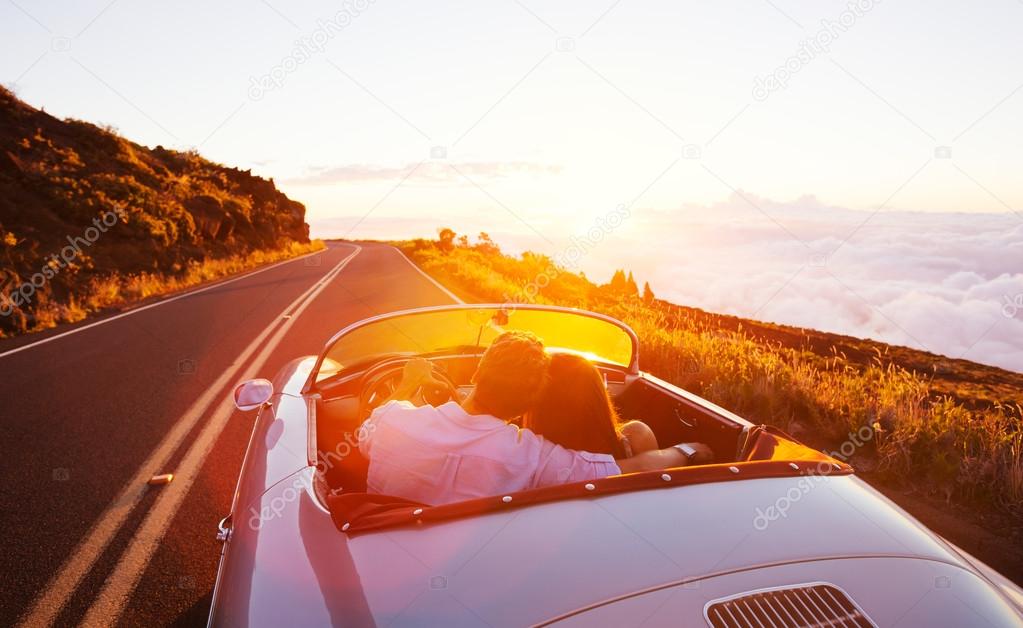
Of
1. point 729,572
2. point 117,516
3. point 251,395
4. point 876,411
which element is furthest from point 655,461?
point 876,411

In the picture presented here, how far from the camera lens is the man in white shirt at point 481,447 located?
6.52ft

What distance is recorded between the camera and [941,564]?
167cm

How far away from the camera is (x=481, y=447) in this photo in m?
1.99

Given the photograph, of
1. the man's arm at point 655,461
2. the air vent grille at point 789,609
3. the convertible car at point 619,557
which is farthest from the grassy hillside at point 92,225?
the air vent grille at point 789,609

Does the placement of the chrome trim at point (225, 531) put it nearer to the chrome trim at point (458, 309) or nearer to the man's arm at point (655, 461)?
the chrome trim at point (458, 309)

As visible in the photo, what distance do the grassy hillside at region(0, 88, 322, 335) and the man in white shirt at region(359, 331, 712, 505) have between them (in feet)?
39.5

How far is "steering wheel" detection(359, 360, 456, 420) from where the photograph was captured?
290 centimetres

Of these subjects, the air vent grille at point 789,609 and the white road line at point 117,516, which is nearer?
the air vent grille at point 789,609

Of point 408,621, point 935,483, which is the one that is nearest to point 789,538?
point 408,621

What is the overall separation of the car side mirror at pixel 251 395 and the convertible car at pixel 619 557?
1.96ft

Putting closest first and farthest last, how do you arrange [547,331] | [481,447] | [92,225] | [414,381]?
[481,447] < [414,381] < [547,331] < [92,225]

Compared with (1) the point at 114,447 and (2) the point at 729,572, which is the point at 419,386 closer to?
(2) the point at 729,572

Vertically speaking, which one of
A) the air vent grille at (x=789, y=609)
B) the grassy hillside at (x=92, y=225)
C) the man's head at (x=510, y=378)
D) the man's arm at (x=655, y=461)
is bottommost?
the air vent grille at (x=789, y=609)

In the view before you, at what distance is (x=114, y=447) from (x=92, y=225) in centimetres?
2074
